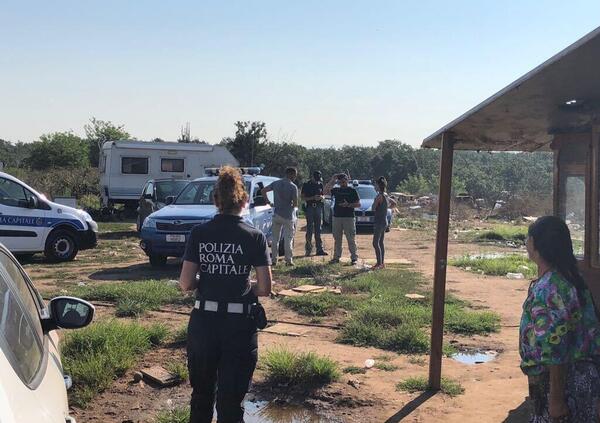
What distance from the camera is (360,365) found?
6.16 meters

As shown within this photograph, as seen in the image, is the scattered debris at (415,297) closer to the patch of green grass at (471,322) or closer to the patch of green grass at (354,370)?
the patch of green grass at (471,322)

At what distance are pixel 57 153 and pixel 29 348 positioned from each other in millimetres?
47659

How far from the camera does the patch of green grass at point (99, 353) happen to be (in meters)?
5.34

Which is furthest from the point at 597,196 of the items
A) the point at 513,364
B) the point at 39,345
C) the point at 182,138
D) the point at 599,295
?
the point at 182,138

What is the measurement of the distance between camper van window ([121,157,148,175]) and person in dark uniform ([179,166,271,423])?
68.6 ft

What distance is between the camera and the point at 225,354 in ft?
11.9

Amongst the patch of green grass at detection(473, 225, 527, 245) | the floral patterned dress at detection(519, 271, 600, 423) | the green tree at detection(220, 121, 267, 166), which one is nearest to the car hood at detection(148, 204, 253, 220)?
the floral patterned dress at detection(519, 271, 600, 423)

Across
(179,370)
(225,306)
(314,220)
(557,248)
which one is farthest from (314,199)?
(557,248)

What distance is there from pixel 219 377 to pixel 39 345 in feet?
4.15

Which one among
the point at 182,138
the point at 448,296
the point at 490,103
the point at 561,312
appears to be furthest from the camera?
the point at 182,138

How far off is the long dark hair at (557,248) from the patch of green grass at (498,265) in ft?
30.5

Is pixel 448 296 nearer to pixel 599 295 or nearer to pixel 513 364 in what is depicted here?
pixel 513 364

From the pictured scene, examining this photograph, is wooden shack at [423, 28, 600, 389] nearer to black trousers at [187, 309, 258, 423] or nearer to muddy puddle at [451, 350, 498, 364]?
muddy puddle at [451, 350, 498, 364]

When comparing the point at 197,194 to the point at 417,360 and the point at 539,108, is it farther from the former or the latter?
the point at 539,108
